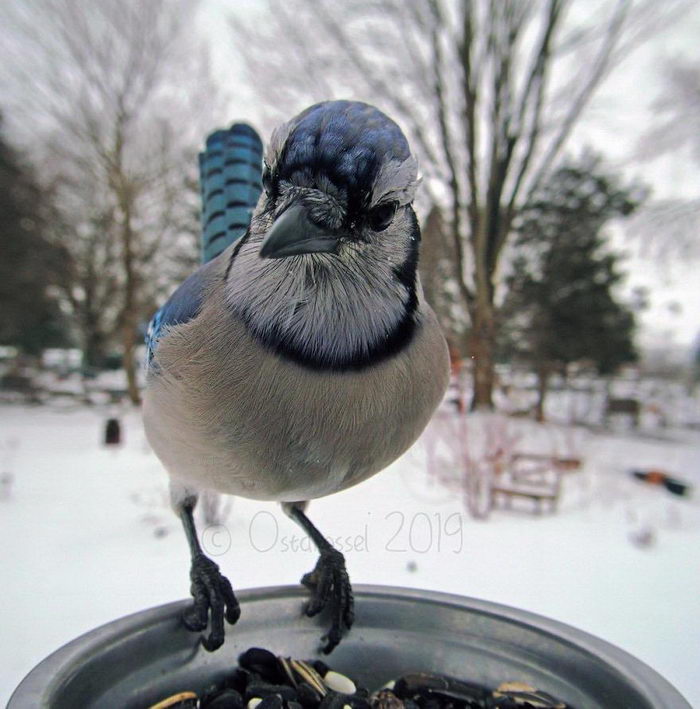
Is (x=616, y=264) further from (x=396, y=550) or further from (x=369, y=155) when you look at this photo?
(x=369, y=155)

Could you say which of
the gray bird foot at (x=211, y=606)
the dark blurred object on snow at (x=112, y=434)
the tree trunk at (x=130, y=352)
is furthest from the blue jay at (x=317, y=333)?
the tree trunk at (x=130, y=352)

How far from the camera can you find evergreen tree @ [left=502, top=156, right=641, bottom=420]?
36.9 feet

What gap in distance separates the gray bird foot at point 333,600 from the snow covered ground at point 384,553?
0.87 meters

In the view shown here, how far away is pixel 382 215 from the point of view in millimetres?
981

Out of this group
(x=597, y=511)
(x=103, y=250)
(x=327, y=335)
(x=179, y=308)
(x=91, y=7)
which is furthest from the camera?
(x=103, y=250)

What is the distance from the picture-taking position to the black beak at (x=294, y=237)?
84 centimetres

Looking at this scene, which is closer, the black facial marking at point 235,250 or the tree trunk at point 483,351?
the black facial marking at point 235,250

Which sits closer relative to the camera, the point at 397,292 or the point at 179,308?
the point at 397,292

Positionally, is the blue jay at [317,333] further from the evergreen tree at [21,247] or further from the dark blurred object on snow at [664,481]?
the evergreen tree at [21,247]

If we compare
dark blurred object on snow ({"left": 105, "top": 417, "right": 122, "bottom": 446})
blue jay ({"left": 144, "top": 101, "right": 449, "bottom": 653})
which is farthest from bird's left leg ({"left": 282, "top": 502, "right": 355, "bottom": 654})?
dark blurred object on snow ({"left": 105, "top": 417, "right": 122, "bottom": 446})

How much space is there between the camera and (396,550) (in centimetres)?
308

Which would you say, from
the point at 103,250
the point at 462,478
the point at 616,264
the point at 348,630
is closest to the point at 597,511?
the point at 462,478

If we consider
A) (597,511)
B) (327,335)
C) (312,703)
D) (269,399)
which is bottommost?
(597,511)

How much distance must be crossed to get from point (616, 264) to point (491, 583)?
11.3m
